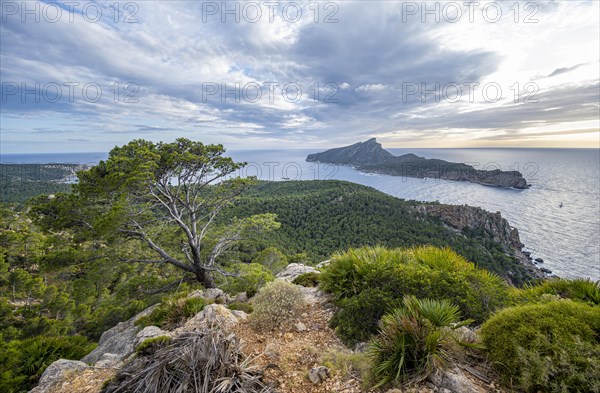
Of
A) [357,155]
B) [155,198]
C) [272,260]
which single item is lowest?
[272,260]

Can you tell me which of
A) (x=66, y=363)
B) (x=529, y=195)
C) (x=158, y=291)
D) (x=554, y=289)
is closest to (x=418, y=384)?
(x=554, y=289)

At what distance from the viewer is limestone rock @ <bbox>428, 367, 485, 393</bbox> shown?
268 cm

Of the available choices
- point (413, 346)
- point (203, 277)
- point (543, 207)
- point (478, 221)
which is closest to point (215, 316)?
point (413, 346)

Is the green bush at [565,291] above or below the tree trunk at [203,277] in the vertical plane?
above

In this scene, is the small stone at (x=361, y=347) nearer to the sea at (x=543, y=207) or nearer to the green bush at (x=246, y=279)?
the green bush at (x=246, y=279)

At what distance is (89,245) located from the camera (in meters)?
9.75

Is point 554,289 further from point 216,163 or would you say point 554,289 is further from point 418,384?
point 216,163

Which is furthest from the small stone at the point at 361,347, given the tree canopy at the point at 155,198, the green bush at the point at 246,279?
the tree canopy at the point at 155,198

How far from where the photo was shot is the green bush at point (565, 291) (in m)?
3.96

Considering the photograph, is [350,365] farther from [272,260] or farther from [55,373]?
[272,260]

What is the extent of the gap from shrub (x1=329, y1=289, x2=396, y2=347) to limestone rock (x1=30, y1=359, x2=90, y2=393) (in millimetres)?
4746

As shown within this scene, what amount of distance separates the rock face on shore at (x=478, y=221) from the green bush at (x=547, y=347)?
2381 inches

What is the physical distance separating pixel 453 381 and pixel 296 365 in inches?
79.9

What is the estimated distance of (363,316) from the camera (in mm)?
4402
